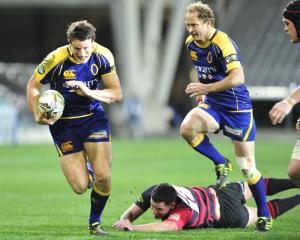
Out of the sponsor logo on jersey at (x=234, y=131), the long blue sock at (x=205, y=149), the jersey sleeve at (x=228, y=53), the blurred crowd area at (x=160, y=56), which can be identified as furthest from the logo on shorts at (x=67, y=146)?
the blurred crowd area at (x=160, y=56)

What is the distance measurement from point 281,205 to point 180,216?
1.41m

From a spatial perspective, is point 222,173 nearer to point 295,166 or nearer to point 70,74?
point 295,166

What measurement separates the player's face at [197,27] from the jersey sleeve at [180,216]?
2.00 meters

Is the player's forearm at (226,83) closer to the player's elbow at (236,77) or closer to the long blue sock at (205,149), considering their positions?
the player's elbow at (236,77)

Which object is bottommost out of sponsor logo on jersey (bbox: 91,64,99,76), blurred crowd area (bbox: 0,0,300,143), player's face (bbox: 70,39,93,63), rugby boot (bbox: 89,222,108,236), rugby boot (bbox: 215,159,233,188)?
blurred crowd area (bbox: 0,0,300,143)

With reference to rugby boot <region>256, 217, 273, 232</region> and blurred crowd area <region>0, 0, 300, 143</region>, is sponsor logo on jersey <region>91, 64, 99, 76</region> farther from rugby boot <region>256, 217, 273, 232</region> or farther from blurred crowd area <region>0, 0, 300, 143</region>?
blurred crowd area <region>0, 0, 300, 143</region>

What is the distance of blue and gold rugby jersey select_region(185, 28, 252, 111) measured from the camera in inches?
352

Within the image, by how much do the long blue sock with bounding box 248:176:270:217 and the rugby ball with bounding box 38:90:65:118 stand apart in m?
2.30

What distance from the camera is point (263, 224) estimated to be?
8.61 metres

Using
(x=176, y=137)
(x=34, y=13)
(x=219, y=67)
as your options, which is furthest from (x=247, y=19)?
(x=219, y=67)

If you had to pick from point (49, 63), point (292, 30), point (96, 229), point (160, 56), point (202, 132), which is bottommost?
point (160, 56)

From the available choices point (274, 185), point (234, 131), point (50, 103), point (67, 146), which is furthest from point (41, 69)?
point (274, 185)

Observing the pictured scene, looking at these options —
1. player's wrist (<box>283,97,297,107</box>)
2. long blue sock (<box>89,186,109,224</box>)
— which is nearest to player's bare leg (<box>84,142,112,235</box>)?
long blue sock (<box>89,186,109,224</box>)

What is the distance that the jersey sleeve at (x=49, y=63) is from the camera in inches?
336
